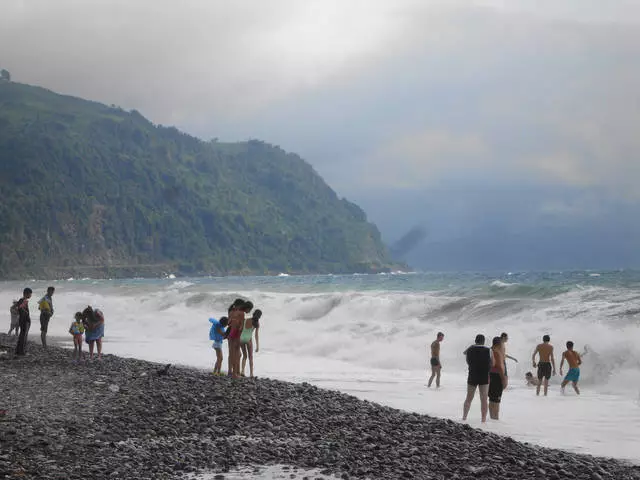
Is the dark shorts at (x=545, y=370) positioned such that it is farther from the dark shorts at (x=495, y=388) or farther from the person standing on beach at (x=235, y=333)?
the person standing on beach at (x=235, y=333)

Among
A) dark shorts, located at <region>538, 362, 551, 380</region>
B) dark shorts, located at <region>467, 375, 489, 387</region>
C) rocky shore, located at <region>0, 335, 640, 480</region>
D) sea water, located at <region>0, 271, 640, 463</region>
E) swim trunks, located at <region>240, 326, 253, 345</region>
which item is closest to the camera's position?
rocky shore, located at <region>0, 335, 640, 480</region>

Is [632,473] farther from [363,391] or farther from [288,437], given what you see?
[363,391]

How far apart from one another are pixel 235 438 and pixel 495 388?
5644 mm

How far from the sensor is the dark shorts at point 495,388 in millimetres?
14812

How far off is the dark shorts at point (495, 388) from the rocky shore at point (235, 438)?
6.08 feet

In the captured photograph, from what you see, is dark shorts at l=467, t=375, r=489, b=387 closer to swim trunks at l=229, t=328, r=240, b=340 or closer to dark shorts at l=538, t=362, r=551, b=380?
dark shorts at l=538, t=362, r=551, b=380

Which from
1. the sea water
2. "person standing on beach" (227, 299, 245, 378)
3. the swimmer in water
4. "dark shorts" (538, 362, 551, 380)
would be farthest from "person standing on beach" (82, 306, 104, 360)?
"dark shorts" (538, 362, 551, 380)

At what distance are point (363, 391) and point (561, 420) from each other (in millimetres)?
5252

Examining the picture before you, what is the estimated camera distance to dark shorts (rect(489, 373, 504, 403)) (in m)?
14.8

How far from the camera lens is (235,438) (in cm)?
1157

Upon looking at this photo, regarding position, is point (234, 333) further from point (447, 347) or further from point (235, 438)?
point (447, 347)

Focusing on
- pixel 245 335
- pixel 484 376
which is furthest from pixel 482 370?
pixel 245 335

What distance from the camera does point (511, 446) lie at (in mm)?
11227

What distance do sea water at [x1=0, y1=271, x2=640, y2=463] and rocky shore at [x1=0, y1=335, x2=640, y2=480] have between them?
2.15 meters
